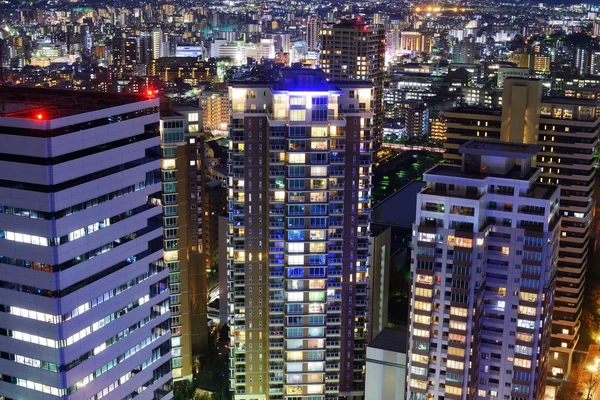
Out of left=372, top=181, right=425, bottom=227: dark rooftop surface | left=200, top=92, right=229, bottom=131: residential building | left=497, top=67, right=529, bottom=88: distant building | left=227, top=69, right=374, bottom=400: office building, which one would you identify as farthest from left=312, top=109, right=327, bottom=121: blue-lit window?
left=497, top=67, right=529, bottom=88: distant building

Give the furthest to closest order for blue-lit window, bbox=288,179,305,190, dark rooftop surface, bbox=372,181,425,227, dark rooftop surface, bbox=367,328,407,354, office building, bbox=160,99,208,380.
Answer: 1. dark rooftop surface, bbox=372,181,425,227
2. office building, bbox=160,99,208,380
3. blue-lit window, bbox=288,179,305,190
4. dark rooftop surface, bbox=367,328,407,354

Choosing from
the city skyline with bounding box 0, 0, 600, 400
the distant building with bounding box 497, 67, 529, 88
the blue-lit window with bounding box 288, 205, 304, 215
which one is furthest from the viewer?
the distant building with bounding box 497, 67, 529, 88

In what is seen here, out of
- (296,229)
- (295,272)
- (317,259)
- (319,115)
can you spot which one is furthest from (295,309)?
(319,115)

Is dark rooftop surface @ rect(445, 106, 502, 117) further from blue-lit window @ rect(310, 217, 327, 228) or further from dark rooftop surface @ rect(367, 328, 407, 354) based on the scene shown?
dark rooftop surface @ rect(367, 328, 407, 354)

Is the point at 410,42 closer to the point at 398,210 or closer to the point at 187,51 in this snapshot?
the point at 187,51

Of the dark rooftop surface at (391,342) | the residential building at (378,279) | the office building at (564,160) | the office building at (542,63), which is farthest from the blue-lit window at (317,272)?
the office building at (542,63)

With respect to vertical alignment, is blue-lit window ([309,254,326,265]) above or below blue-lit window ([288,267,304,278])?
above
